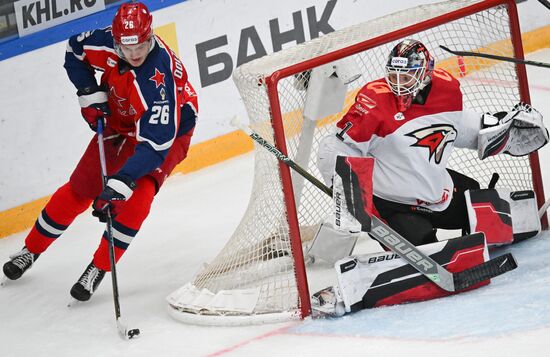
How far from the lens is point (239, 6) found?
5566 millimetres

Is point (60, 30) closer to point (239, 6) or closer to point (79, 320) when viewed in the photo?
point (239, 6)

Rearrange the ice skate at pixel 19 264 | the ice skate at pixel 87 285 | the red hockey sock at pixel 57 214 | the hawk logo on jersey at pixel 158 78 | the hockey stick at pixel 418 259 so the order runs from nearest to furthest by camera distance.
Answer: the hockey stick at pixel 418 259 → the hawk logo on jersey at pixel 158 78 → the ice skate at pixel 87 285 → the red hockey sock at pixel 57 214 → the ice skate at pixel 19 264

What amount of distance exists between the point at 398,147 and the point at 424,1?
274 cm

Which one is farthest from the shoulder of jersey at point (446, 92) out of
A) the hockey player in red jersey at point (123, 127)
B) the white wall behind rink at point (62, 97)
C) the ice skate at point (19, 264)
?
the white wall behind rink at point (62, 97)

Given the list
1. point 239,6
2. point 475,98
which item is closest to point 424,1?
point 239,6

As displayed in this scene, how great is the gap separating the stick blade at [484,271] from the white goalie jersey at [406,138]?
0.32 m

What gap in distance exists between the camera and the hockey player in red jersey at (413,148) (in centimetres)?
349

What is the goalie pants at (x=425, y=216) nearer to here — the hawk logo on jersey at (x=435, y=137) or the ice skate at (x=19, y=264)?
the hawk logo on jersey at (x=435, y=137)

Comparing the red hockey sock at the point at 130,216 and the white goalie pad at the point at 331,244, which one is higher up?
the red hockey sock at the point at 130,216

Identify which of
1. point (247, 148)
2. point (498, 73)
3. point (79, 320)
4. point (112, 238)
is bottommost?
point (247, 148)

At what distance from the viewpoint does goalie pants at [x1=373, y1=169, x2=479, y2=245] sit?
362 centimetres

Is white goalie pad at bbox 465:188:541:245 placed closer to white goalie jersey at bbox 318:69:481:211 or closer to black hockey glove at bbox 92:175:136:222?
white goalie jersey at bbox 318:69:481:211

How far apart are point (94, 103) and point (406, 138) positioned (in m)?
1.20

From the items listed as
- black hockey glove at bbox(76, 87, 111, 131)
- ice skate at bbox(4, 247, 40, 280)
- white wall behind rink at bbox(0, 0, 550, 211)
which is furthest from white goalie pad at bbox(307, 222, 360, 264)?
white wall behind rink at bbox(0, 0, 550, 211)
